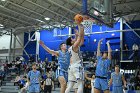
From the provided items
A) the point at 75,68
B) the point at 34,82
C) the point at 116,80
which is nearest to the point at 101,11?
the point at 116,80

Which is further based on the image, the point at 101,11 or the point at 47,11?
the point at 47,11

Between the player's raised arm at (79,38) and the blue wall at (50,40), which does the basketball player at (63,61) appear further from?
the blue wall at (50,40)

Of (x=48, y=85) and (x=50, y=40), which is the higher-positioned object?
(x=50, y=40)

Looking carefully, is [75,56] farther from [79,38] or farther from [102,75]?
[102,75]

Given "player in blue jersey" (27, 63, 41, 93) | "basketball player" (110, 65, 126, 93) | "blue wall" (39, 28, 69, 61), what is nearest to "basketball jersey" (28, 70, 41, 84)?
"player in blue jersey" (27, 63, 41, 93)

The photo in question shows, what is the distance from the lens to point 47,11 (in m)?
27.1

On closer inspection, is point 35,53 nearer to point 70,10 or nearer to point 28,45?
point 28,45

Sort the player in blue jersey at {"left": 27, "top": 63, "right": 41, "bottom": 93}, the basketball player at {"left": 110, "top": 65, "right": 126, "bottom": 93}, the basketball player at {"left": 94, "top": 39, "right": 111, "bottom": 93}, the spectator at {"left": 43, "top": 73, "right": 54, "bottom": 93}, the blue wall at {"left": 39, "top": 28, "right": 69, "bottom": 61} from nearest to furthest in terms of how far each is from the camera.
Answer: the basketball player at {"left": 94, "top": 39, "right": 111, "bottom": 93}
the basketball player at {"left": 110, "top": 65, "right": 126, "bottom": 93}
the player in blue jersey at {"left": 27, "top": 63, "right": 41, "bottom": 93}
the spectator at {"left": 43, "top": 73, "right": 54, "bottom": 93}
the blue wall at {"left": 39, "top": 28, "right": 69, "bottom": 61}

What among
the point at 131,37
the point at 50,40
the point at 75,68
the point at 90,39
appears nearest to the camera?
the point at 75,68

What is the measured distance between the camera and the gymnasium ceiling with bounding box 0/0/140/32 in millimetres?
23853

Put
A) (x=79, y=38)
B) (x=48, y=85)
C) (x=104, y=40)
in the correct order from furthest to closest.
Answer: (x=104, y=40) < (x=48, y=85) < (x=79, y=38)

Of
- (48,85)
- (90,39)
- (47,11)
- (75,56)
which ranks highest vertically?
(47,11)

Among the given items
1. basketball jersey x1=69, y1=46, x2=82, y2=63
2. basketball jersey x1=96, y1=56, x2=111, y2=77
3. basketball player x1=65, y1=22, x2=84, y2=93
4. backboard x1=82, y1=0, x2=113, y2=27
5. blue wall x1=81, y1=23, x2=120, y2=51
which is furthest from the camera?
blue wall x1=81, y1=23, x2=120, y2=51

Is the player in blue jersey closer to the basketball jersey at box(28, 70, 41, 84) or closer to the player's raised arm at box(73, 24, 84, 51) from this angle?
the basketball jersey at box(28, 70, 41, 84)
